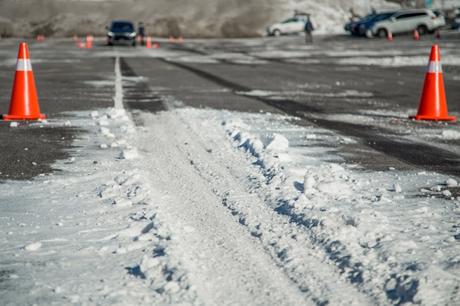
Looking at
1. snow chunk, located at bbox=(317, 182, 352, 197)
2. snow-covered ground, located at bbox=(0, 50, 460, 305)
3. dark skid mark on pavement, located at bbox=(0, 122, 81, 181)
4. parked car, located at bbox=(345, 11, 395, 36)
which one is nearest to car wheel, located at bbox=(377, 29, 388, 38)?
parked car, located at bbox=(345, 11, 395, 36)

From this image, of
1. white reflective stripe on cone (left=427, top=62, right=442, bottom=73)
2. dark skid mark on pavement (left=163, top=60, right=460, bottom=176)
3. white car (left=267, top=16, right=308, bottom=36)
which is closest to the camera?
dark skid mark on pavement (left=163, top=60, right=460, bottom=176)

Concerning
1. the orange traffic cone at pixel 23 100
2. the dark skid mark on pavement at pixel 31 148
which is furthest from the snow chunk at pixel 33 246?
the orange traffic cone at pixel 23 100

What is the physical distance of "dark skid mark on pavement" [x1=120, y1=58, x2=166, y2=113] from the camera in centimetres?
1081

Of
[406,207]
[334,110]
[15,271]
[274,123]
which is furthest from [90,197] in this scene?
[334,110]

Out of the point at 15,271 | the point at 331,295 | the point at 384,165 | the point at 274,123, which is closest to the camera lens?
the point at 331,295

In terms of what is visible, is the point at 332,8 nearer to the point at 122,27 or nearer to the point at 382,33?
the point at 382,33

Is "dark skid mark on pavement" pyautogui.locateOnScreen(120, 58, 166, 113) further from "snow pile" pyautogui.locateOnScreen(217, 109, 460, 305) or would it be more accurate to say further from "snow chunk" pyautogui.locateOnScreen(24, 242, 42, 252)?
"snow chunk" pyautogui.locateOnScreen(24, 242, 42, 252)

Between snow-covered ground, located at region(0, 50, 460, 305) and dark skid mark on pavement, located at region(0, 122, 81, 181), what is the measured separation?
8.1 inches

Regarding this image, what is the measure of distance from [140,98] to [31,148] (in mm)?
5137

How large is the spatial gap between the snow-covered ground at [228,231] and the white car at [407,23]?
156ft

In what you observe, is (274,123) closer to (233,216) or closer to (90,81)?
(233,216)

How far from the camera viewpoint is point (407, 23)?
52969 millimetres

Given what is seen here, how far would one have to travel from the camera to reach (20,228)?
4355 millimetres

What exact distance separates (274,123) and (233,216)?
14.7 feet
